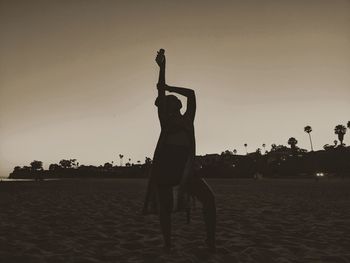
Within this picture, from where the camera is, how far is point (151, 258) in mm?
4344

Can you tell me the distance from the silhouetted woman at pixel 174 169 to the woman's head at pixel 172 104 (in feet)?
0.23

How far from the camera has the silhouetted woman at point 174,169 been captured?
412cm

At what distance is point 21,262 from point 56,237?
1741 millimetres

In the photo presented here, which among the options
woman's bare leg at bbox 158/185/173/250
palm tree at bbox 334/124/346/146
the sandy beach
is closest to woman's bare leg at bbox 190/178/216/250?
woman's bare leg at bbox 158/185/173/250

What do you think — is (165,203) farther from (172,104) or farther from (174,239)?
(174,239)

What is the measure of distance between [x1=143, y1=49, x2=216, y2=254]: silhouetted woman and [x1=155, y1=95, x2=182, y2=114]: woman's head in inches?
2.8

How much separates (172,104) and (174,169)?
815 millimetres

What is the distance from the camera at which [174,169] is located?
4.12 meters

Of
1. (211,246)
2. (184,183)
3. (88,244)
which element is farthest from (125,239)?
(184,183)

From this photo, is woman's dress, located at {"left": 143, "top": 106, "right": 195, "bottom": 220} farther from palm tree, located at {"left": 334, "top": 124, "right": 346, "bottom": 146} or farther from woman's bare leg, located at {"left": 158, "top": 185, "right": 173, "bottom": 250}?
palm tree, located at {"left": 334, "top": 124, "right": 346, "bottom": 146}

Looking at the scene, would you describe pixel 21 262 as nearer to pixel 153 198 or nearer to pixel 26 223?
pixel 153 198

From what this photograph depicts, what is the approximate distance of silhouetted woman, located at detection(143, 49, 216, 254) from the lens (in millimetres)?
4117

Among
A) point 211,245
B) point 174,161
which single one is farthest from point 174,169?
point 211,245

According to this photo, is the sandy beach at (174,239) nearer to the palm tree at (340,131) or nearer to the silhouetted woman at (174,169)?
the silhouetted woman at (174,169)
